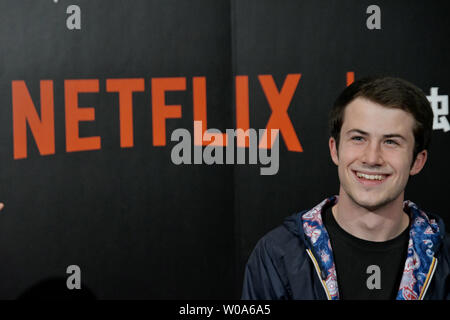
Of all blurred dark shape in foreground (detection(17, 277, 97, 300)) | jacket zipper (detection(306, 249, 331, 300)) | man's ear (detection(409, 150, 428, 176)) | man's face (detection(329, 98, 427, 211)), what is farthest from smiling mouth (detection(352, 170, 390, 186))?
blurred dark shape in foreground (detection(17, 277, 97, 300))

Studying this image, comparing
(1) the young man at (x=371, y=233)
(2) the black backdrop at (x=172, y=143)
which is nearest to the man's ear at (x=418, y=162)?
(1) the young man at (x=371, y=233)

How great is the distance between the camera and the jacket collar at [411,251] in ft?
5.53

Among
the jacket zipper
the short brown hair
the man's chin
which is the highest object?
the short brown hair

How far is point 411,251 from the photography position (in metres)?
1.73

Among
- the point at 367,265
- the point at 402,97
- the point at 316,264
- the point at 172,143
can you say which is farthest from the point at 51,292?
the point at 402,97

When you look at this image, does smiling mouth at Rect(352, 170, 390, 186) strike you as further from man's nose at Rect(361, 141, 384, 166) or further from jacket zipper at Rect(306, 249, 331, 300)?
jacket zipper at Rect(306, 249, 331, 300)

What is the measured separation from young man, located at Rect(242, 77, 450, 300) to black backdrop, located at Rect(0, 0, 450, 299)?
2.88 feet

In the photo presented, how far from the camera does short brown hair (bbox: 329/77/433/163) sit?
175 centimetres

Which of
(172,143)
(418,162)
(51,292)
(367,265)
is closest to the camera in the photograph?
(367,265)

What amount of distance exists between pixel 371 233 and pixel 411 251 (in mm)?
130

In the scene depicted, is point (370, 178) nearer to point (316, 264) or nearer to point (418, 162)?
point (418, 162)

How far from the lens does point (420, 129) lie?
1782 mm

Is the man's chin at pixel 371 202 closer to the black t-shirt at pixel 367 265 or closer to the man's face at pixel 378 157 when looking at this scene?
the man's face at pixel 378 157
